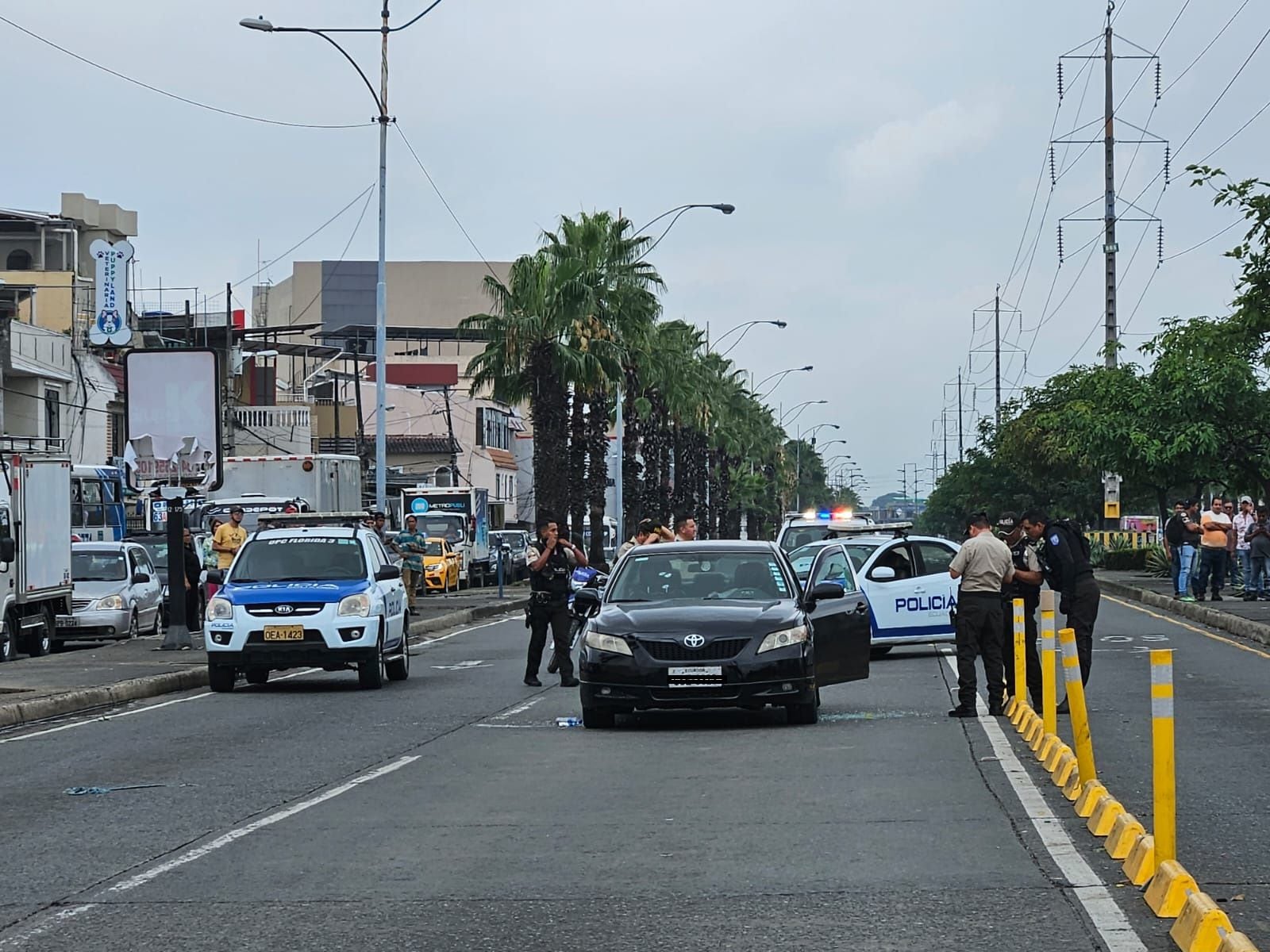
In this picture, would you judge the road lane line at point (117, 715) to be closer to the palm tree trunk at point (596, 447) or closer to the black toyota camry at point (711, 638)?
the black toyota camry at point (711, 638)

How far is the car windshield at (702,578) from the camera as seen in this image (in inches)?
647

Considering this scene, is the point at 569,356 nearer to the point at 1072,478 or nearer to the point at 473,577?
the point at 473,577

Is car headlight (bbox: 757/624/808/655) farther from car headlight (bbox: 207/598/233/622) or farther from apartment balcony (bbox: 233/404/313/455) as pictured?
apartment balcony (bbox: 233/404/313/455)

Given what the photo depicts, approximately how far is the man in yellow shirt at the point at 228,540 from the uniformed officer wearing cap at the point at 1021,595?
16.0 meters

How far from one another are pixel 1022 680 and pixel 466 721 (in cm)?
481

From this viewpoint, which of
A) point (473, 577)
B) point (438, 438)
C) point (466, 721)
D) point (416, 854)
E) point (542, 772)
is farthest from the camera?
point (438, 438)

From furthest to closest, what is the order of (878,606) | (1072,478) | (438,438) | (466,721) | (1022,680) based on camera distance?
(438,438) < (1072,478) < (878,606) < (466,721) < (1022,680)

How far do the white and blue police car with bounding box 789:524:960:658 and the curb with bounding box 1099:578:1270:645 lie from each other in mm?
4779

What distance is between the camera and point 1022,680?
1567 centimetres

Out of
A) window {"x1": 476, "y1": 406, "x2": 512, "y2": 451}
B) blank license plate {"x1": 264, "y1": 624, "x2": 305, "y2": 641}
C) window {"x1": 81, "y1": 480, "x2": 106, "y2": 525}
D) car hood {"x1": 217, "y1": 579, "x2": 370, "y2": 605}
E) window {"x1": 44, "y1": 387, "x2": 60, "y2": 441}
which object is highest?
window {"x1": 476, "y1": 406, "x2": 512, "y2": 451}

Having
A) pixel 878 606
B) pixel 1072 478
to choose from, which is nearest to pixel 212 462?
pixel 878 606

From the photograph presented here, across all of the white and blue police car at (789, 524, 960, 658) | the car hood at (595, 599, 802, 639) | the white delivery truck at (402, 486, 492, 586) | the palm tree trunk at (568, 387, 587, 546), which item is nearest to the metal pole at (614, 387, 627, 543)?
the palm tree trunk at (568, 387, 587, 546)

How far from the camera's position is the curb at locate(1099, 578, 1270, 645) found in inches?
1060

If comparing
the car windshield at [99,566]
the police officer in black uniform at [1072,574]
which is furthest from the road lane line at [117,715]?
the police officer in black uniform at [1072,574]
